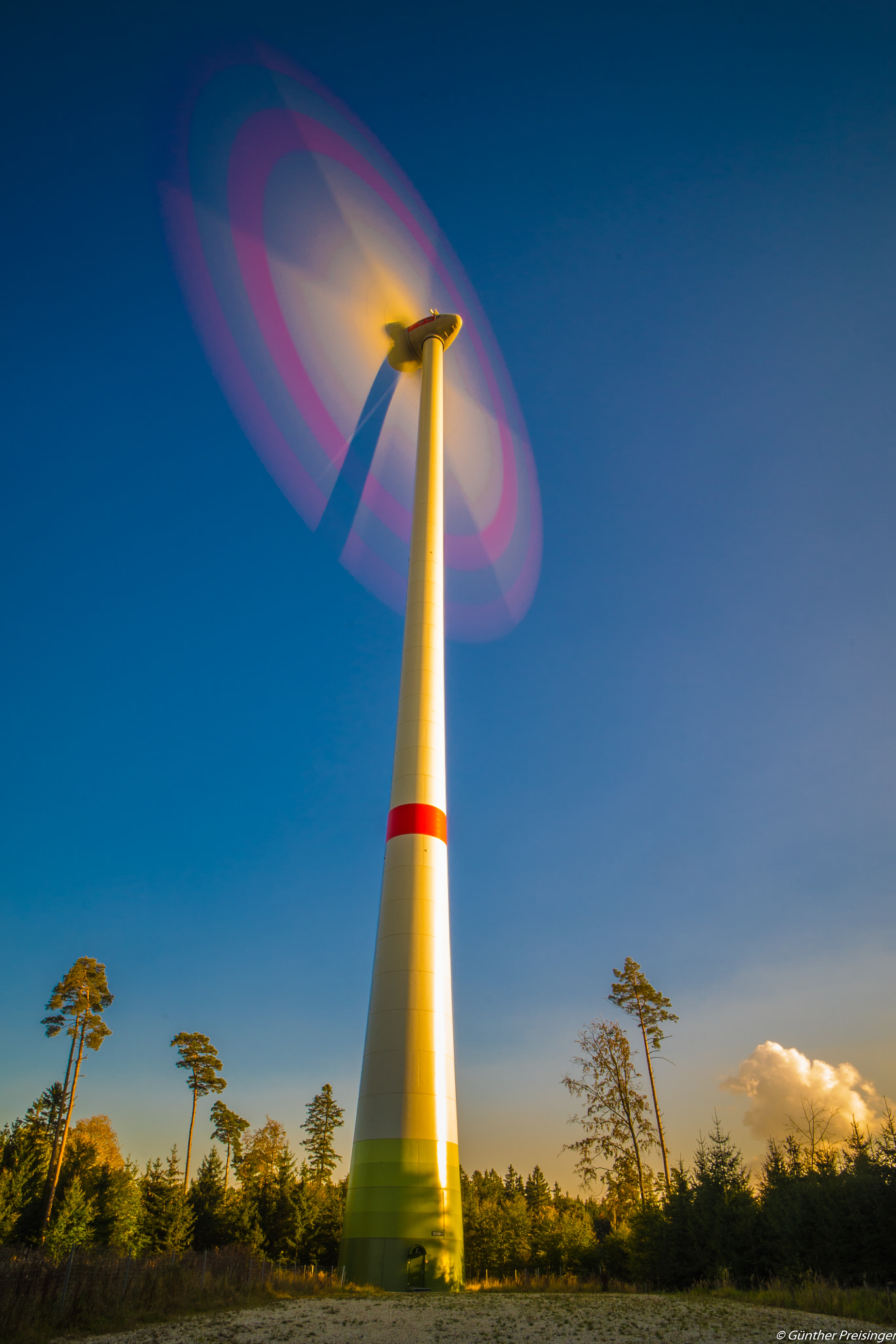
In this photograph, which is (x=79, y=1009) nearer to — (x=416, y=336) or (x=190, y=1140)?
(x=190, y=1140)

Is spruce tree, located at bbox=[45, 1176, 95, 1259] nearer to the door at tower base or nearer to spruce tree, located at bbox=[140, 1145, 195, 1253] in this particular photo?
spruce tree, located at bbox=[140, 1145, 195, 1253]

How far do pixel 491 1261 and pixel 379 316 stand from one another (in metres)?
64.7

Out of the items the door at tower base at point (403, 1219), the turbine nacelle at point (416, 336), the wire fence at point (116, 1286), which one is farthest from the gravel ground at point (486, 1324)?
the turbine nacelle at point (416, 336)

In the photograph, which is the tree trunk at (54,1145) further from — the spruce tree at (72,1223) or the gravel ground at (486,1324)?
the gravel ground at (486,1324)

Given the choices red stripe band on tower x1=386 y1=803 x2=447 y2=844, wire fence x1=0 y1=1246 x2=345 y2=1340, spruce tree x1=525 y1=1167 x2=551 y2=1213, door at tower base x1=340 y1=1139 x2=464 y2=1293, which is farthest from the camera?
spruce tree x1=525 y1=1167 x2=551 y2=1213

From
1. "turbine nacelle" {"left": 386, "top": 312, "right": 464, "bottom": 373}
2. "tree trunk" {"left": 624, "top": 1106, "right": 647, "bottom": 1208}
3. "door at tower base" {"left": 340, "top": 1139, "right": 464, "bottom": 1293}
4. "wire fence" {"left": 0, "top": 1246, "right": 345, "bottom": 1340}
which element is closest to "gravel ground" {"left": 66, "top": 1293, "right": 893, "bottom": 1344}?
"wire fence" {"left": 0, "top": 1246, "right": 345, "bottom": 1340}

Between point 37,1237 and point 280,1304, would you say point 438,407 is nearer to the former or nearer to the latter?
point 280,1304

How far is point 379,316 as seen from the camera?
53500 mm

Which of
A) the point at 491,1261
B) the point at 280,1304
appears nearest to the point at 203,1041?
the point at 491,1261

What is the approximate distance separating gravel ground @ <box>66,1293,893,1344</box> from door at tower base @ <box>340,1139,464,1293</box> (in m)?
2.15

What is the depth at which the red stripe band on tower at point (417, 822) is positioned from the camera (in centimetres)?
3006

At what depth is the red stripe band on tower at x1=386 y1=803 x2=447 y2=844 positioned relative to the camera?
30062 mm

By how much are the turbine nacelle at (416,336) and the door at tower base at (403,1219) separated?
46980 millimetres

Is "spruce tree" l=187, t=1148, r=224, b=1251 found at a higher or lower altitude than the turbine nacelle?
lower
